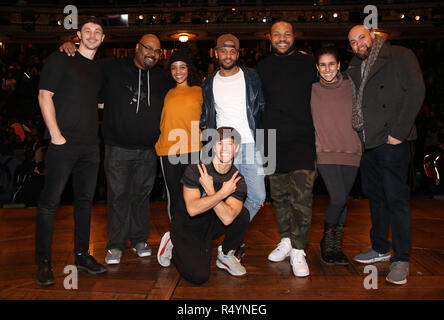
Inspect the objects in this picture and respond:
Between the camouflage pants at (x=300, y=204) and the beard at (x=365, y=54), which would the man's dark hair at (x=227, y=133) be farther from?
the beard at (x=365, y=54)

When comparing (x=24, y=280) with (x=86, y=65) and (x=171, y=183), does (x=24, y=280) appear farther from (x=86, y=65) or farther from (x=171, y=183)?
(x=86, y=65)

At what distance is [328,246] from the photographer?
2809 millimetres

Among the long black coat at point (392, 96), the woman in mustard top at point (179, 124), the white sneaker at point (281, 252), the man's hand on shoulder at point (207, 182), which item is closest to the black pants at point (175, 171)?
the woman in mustard top at point (179, 124)

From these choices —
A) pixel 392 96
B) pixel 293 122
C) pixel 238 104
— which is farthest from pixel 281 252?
pixel 392 96

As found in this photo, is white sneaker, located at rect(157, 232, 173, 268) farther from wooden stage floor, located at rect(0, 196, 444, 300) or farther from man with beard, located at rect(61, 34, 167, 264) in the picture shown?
man with beard, located at rect(61, 34, 167, 264)

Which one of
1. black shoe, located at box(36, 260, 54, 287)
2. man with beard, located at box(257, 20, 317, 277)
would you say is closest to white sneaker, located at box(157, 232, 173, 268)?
black shoe, located at box(36, 260, 54, 287)

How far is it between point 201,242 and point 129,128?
91cm

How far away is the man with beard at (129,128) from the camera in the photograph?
9.34 feet

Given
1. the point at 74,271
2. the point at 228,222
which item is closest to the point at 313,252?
the point at 228,222

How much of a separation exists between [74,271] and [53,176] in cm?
62

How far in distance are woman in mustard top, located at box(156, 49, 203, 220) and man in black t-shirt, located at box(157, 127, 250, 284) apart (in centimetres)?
31

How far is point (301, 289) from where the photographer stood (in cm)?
235

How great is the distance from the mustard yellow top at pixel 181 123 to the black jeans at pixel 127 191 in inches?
7.4

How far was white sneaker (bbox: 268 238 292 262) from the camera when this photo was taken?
2865 mm
